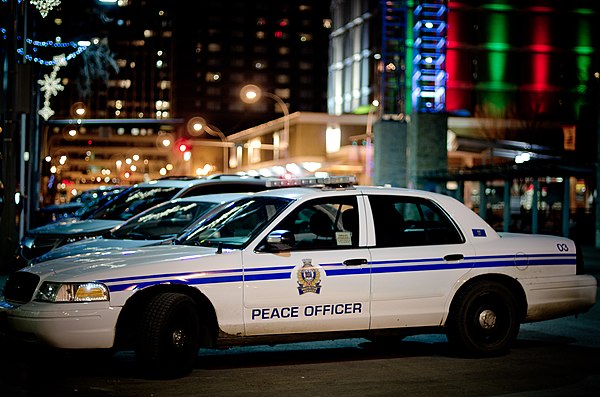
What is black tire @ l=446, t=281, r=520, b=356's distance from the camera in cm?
894

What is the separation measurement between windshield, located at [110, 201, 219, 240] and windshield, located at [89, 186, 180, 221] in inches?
93.0

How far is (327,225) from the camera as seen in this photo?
28.6 ft

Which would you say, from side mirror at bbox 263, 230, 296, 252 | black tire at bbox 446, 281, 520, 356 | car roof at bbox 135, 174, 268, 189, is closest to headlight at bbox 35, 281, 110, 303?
side mirror at bbox 263, 230, 296, 252

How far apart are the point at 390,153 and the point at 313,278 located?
3317 centimetres

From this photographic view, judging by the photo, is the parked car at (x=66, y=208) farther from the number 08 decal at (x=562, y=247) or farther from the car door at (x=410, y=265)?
the number 08 decal at (x=562, y=247)

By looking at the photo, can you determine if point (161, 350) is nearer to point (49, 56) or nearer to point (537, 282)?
point (537, 282)

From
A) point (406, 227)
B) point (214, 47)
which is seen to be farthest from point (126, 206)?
point (214, 47)

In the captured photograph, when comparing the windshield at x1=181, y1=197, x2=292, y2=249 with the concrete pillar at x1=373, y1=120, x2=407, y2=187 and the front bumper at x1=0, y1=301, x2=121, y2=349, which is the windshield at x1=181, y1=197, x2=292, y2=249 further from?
the concrete pillar at x1=373, y1=120, x2=407, y2=187

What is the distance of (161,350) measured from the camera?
7660mm

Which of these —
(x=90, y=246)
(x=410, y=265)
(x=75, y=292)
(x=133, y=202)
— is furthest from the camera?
(x=133, y=202)

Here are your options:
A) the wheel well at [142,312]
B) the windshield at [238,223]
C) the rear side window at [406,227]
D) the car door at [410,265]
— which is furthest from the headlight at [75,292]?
the rear side window at [406,227]

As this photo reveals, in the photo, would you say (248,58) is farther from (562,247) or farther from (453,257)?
(453,257)

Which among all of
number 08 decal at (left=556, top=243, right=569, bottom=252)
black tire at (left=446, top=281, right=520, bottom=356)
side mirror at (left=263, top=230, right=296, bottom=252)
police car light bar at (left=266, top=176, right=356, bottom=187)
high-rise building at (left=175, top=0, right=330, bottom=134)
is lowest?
black tire at (left=446, top=281, right=520, bottom=356)

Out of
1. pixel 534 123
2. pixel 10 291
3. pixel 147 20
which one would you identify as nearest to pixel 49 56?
pixel 10 291
